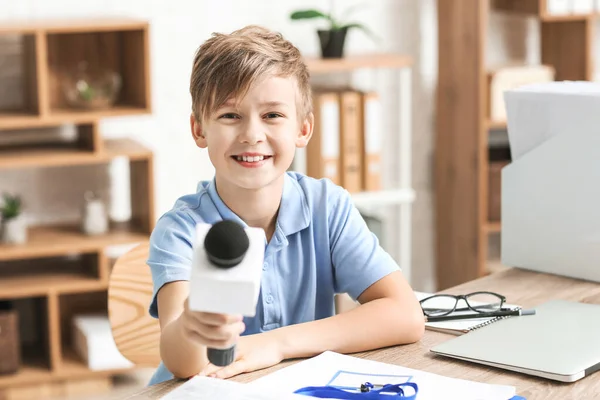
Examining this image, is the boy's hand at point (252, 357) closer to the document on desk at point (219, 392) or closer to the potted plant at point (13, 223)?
the document on desk at point (219, 392)

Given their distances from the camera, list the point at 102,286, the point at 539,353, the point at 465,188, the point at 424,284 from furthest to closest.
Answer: the point at 424,284
the point at 465,188
the point at 102,286
the point at 539,353

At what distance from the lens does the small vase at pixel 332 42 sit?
11.4ft

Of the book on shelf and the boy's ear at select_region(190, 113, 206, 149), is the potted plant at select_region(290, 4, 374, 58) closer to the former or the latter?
the book on shelf

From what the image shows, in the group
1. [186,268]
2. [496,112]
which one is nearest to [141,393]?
[186,268]

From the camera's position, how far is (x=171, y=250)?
151 cm

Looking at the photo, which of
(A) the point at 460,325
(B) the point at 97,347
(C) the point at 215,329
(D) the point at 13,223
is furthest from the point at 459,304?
(D) the point at 13,223

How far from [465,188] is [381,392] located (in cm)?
263

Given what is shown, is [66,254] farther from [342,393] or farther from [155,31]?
→ [342,393]

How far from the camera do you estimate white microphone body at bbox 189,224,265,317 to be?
1017mm

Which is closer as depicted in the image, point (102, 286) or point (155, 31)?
point (102, 286)

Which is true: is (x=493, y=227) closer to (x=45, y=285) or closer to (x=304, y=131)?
(x=45, y=285)

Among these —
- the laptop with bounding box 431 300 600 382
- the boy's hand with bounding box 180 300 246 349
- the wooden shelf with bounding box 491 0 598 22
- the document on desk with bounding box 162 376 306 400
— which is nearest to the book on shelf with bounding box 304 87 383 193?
the wooden shelf with bounding box 491 0 598 22

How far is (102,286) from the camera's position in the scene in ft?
10.6

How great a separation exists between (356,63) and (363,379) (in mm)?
2259
